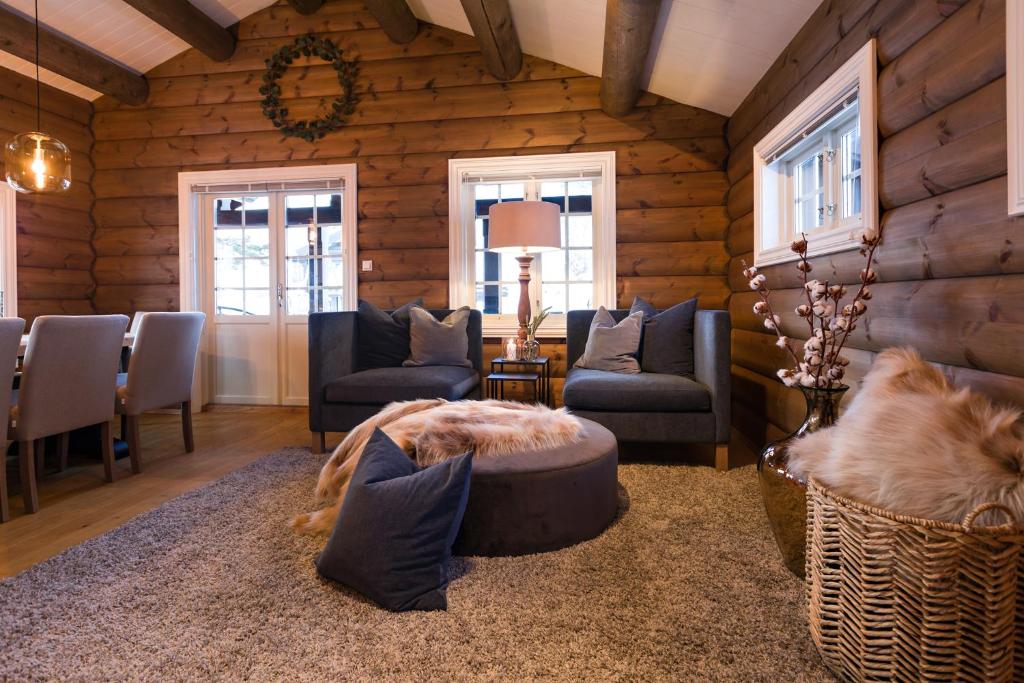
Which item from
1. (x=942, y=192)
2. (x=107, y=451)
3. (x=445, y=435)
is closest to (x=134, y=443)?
(x=107, y=451)

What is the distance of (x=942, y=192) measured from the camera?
66.7 inches

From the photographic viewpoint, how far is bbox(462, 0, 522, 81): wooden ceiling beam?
3291 millimetres

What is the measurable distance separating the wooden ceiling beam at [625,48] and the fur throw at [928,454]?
6.88 feet

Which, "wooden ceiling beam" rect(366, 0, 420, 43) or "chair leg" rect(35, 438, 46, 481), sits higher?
"wooden ceiling beam" rect(366, 0, 420, 43)

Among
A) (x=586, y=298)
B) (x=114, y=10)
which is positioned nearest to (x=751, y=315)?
(x=586, y=298)

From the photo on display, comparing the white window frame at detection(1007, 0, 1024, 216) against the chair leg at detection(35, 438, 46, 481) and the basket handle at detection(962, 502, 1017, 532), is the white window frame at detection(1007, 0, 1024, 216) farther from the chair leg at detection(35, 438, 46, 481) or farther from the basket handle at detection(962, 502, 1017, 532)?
the chair leg at detection(35, 438, 46, 481)

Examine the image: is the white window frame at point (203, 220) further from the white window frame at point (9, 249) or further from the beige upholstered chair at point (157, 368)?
the beige upholstered chair at point (157, 368)

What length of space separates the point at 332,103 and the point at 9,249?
8.52ft

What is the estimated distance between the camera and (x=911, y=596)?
1.10 meters

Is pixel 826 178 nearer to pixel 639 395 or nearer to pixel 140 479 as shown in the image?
pixel 639 395

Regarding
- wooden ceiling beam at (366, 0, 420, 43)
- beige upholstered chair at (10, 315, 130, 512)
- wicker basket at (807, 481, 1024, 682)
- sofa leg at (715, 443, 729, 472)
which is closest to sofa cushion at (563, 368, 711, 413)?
sofa leg at (715, 443, 729, 472)

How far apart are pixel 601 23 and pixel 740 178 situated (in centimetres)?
134

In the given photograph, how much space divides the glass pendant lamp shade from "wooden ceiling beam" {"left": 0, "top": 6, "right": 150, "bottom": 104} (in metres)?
1.08

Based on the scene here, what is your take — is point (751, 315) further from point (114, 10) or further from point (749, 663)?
point (114, 10)
